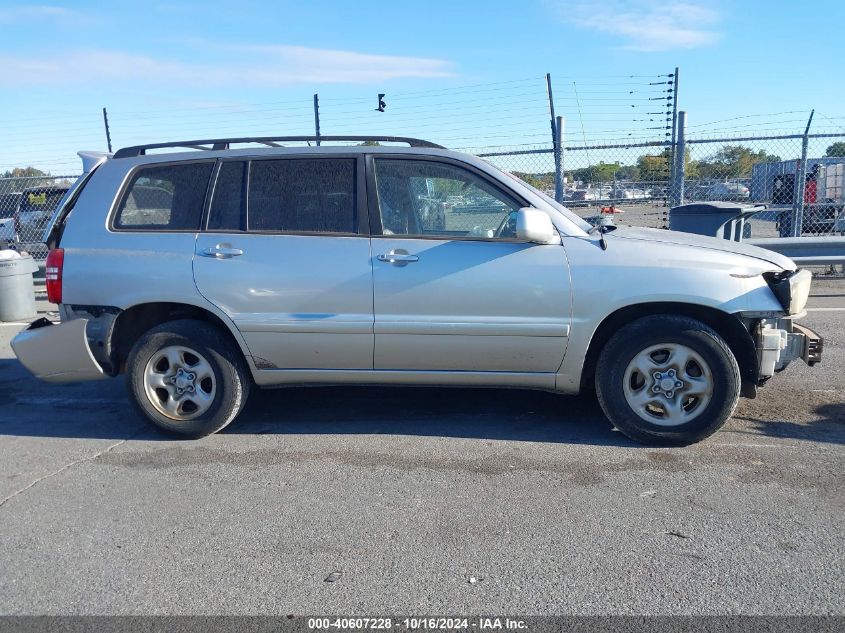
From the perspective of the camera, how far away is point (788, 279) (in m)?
4.35

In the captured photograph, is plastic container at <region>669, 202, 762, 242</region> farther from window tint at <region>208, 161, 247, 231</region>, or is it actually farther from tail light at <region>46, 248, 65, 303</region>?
tail light at <region>46, 248, 65, 303</region>

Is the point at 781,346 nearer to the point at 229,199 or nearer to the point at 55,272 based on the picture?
the point at 229,199

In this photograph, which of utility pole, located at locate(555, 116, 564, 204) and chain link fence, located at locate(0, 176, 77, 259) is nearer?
utility pole, located at locate(555, 116, 564, 204)

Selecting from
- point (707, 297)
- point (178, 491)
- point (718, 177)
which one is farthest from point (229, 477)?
point (718, 177)

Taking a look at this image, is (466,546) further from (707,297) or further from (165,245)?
(165,245)

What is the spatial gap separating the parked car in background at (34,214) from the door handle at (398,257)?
9.69 metres

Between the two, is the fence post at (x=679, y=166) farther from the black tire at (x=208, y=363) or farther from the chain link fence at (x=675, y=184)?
the black tire at (x=208, y=363)

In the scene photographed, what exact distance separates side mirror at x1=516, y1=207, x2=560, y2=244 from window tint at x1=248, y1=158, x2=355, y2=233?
3.51ft

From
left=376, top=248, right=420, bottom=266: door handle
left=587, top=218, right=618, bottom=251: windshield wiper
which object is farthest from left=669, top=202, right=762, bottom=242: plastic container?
left=376, top=248, right=420, bottom=266: door handle

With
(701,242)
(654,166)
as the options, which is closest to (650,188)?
→ (654,166)

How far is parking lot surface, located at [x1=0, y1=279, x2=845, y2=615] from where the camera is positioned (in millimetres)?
3047

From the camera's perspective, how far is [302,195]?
4.83m

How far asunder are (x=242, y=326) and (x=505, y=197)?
1.84m

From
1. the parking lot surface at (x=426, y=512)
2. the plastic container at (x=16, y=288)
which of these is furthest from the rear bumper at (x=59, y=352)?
the plastic container at (x=16, y=288)
